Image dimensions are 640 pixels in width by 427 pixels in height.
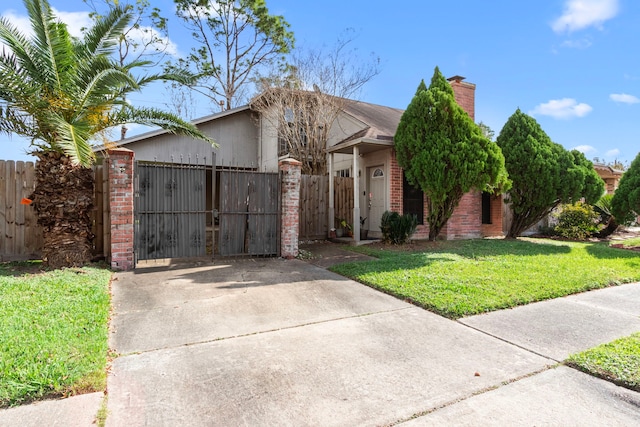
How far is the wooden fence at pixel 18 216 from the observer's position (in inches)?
260

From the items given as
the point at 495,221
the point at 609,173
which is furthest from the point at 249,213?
the point at 609,173

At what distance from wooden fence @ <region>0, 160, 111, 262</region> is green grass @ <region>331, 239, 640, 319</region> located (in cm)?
575

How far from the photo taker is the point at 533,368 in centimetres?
299

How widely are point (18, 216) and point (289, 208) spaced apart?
525 cm

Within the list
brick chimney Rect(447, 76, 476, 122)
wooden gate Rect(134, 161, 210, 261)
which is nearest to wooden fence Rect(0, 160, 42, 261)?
wooden gate Rect(134, 161, 210, 261)

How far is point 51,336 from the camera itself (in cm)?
319

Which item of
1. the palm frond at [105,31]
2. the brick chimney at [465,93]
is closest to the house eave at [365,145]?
the brick chimney at [465,93]

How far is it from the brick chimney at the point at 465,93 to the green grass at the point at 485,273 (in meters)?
4.84

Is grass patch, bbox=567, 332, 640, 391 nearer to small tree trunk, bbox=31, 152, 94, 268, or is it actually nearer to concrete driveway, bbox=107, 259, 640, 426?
concrete driveway, bbox=107, 259, 640, 426

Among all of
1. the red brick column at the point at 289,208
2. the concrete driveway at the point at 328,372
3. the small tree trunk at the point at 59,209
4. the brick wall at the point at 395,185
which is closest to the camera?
the concrete driveway at the point at 328,372

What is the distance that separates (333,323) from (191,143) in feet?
38.2

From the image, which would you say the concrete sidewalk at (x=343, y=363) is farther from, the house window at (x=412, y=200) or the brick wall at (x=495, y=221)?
the brick wall at (x=495, y=221)

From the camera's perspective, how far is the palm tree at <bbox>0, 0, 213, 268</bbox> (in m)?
5.91

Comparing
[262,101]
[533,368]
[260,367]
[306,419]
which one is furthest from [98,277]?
[262,101]
